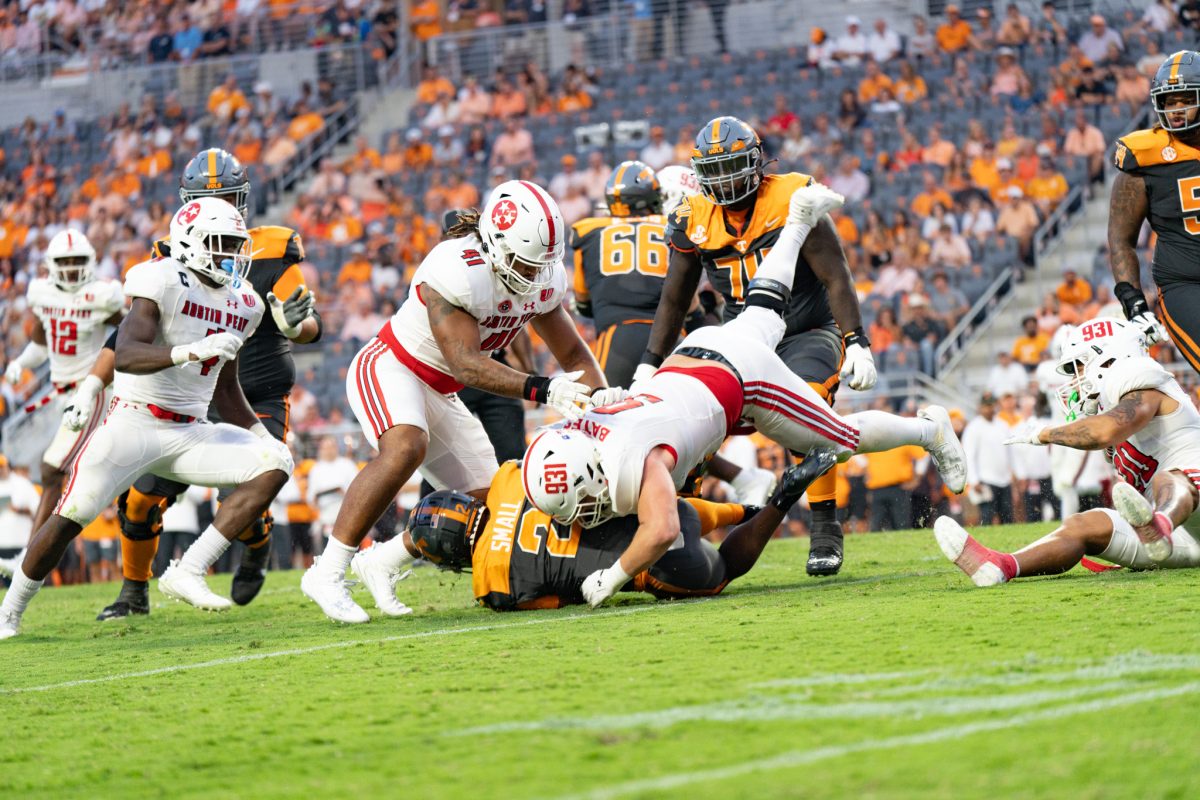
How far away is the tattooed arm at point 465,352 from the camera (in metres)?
6.35

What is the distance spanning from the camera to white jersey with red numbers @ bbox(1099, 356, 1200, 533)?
6.02m

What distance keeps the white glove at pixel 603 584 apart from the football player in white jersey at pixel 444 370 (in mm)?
714

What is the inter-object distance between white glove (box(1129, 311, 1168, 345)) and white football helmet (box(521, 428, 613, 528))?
248cm

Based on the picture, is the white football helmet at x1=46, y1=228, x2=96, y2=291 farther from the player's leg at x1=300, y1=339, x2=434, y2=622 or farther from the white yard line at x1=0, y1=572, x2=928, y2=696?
the white yard line at x1=0, y1=572, x2=928, y2=696

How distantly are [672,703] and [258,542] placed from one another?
5048 mm

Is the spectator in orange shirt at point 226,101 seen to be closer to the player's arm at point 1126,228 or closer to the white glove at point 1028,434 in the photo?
the player's arm at point 1126,228

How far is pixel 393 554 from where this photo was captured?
6.71 meters

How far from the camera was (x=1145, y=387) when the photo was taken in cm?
603

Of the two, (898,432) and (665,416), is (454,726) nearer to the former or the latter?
(665,416)

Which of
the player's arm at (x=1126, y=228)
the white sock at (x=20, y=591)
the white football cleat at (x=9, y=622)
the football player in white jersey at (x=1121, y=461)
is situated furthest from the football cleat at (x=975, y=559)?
the white football cleat at (x=9, y=622)

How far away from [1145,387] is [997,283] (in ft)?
30.4

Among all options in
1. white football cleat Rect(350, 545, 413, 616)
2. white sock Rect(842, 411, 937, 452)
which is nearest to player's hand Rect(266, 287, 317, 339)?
white football cleat Rect(350, 545, 413, 616)

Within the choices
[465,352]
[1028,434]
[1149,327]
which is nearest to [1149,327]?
[1149,327]

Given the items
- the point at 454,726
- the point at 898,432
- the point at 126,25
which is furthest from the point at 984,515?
the point at 126,25
